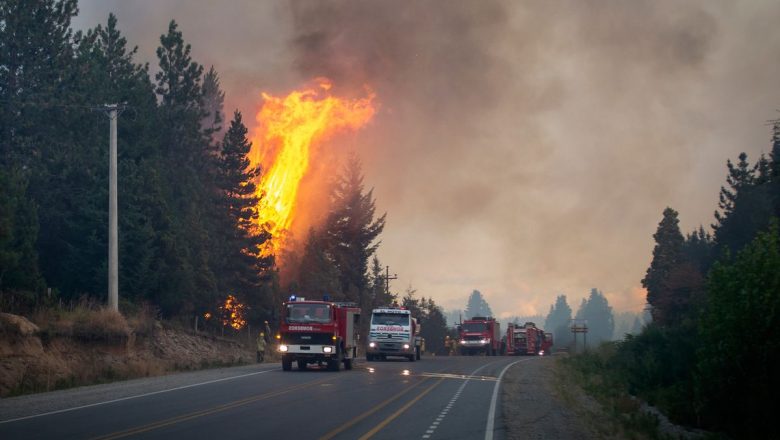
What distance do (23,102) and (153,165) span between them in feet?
29.9

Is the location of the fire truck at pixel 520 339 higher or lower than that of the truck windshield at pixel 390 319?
lower

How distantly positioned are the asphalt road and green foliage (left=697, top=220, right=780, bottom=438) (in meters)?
5.63

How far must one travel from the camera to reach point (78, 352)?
113 feet

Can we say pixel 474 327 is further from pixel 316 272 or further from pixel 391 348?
pixel 391 348

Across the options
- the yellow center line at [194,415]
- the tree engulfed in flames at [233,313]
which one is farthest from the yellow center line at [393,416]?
the tree engulfed in flames at [233,313]

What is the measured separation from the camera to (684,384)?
27.3m

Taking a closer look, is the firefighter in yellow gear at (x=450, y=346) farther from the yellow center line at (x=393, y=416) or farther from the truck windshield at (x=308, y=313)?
the yellow center line at (x=393, y=416)

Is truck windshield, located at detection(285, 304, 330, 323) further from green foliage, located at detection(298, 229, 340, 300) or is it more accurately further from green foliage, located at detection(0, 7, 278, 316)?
green foliage, located at detection(298, 229, 340, 300)

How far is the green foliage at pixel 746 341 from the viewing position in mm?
19781

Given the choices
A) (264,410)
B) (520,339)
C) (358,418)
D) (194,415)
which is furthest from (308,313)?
(520,339)

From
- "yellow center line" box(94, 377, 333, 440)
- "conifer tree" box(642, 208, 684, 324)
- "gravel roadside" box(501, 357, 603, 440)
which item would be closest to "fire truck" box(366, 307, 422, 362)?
"gravel roadside" box(501, 357, 603, 440)

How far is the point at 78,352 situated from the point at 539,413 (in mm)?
20436

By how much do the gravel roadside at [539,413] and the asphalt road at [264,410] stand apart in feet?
1.56

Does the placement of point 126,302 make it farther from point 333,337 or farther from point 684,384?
point 684,384
